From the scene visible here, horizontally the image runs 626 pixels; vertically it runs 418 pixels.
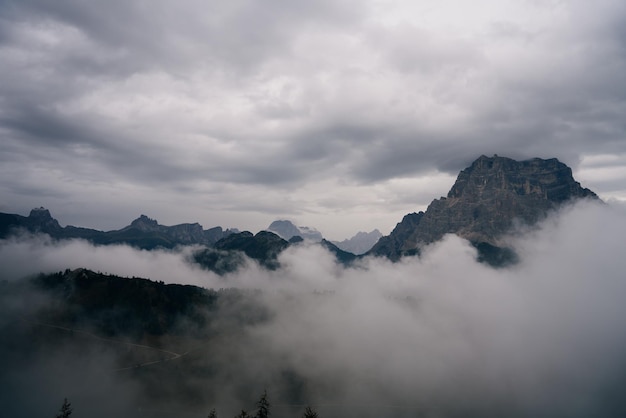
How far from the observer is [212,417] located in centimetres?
16625

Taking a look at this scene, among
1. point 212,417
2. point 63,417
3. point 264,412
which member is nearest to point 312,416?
point 264,412

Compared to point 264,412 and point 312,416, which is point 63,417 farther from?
point 312,416

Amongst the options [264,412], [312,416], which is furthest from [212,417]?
[312,416]

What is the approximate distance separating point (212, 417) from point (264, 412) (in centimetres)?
3565

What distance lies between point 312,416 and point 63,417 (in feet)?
300

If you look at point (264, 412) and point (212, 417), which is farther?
point (212, 417)

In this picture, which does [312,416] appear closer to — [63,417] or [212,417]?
[212,417]

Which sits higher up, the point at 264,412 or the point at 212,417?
the point at 264,412

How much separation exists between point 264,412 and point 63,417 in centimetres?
7346

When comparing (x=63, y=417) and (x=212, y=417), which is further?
(x=212, y=417)

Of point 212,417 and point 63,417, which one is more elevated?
point 63,417

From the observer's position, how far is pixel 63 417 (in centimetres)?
14075

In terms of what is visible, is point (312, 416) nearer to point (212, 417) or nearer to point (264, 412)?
point (264, 412)

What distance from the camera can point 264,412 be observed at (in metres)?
145
